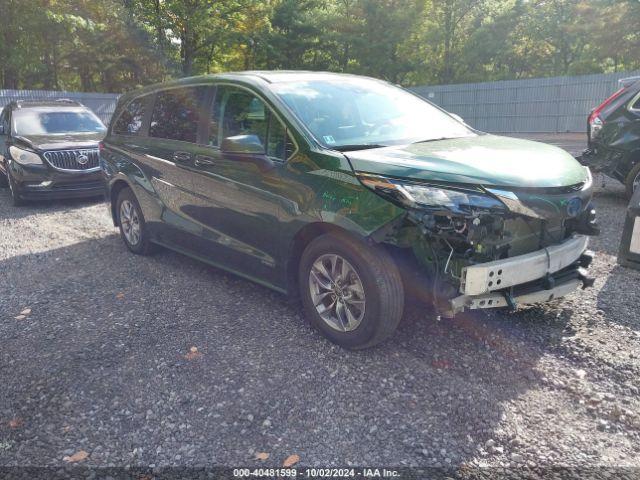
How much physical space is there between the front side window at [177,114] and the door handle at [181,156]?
126mm

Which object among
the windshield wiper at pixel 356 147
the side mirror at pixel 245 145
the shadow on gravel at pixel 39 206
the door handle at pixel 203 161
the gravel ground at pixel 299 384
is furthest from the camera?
the shadow on gravel at pixel 39 206

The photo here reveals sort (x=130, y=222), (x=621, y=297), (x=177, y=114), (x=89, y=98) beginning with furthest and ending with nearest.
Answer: (x=89, y=98)
(x=130, y=222)
(x=177, y=114)
(x=621, y=297)

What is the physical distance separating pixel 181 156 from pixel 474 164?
2.73 metres

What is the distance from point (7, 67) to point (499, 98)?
2178 centimetres

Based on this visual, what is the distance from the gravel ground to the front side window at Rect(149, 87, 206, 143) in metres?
1.47

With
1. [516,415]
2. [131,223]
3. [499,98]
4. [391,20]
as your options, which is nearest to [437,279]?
[516,415]

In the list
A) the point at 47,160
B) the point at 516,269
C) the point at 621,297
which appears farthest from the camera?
the point at 47,160

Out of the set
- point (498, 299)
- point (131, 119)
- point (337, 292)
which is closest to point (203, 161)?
point (337, 292)

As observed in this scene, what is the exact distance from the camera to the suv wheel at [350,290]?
3348 millimetres

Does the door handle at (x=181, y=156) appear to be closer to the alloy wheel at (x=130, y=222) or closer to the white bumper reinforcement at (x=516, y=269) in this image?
the alloy wheel at (x=130, y=222)

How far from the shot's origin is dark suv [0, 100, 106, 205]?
8.96m

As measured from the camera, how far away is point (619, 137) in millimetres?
7414

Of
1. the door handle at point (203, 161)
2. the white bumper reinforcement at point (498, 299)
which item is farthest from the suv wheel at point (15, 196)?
the white bumper reinforcement at point (498, 299)

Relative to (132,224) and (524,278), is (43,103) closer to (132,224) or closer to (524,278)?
(132,224)
